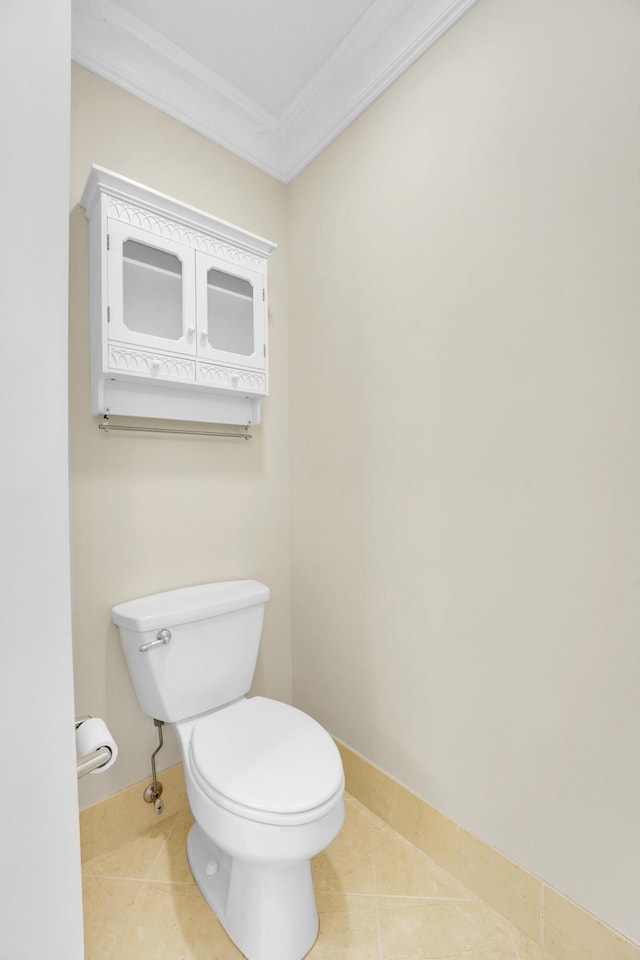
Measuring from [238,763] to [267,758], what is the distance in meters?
0.07

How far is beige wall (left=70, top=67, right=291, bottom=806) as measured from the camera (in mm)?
1326

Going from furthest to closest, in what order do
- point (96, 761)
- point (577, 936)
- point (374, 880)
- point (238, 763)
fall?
point (374, 880), point (238, 763), point (577, 936), point (96, 761)

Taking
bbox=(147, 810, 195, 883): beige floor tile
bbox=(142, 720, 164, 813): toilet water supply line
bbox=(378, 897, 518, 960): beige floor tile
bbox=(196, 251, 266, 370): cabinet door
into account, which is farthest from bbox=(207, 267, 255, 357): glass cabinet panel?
bbox=(378, 897, 518, 960): beige floor tile

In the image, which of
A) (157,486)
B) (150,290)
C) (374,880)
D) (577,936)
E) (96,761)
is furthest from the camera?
(157,486)

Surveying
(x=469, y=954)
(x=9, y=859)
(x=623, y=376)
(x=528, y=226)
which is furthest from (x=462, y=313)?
(x=469, y=954)

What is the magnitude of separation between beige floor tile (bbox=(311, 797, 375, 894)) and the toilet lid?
44cm

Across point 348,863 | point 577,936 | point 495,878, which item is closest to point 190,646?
point 348,863

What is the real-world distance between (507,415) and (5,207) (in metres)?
1.06

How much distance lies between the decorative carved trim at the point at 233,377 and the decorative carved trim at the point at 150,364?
0.04m

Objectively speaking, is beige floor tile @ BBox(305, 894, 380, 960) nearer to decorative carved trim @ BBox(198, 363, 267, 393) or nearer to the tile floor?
the tile floor

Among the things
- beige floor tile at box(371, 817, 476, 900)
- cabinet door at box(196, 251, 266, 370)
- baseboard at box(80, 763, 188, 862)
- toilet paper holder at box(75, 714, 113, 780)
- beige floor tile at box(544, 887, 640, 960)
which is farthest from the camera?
cabinet door at box(196, 251, 266, 370)

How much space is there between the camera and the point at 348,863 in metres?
1.30

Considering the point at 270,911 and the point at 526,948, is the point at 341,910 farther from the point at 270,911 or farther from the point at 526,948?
the point at 526,948

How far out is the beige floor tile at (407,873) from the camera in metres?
1.20
